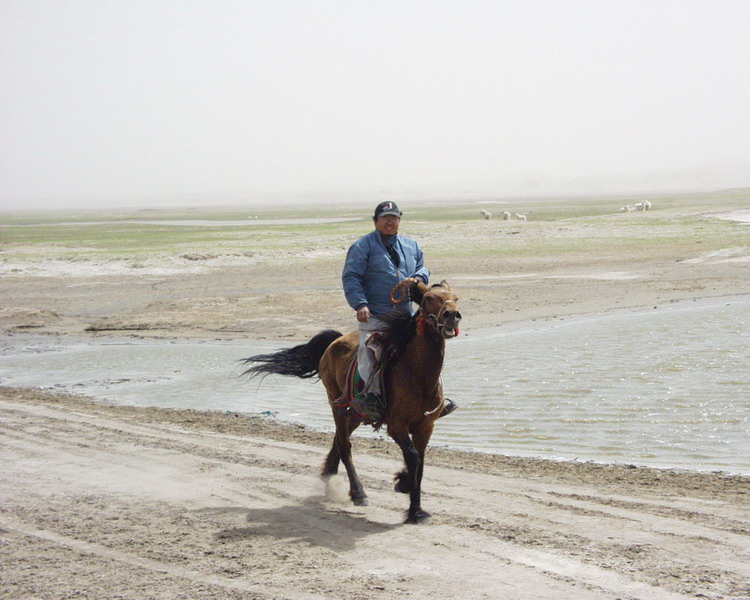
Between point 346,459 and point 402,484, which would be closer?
point 402,484

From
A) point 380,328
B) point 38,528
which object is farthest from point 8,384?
point 380,328

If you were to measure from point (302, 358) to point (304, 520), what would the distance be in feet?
7.01

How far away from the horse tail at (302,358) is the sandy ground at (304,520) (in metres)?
0.86

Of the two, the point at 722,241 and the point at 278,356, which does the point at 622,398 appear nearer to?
the point at 278,356

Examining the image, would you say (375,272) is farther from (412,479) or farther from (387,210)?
(412,479)

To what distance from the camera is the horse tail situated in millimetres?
8586

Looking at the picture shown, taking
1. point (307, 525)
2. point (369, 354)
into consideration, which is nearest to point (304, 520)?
point (307, 525)

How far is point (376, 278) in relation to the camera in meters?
7.22

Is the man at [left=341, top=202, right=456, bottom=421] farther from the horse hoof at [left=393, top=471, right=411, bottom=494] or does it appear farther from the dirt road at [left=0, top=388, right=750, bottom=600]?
the dirt road at [left=0, top=388, right=750, bottom=600]

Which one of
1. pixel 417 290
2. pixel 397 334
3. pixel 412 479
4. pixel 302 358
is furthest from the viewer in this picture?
pixel 302 358

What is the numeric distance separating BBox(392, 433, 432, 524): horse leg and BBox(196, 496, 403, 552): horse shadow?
15cm

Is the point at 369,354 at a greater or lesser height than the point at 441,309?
lesser

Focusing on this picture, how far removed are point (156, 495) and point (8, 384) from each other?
7.53 meters

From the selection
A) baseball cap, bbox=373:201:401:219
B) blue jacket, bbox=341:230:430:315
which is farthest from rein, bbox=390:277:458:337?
baseball cap, bbox=373:201:401:219
